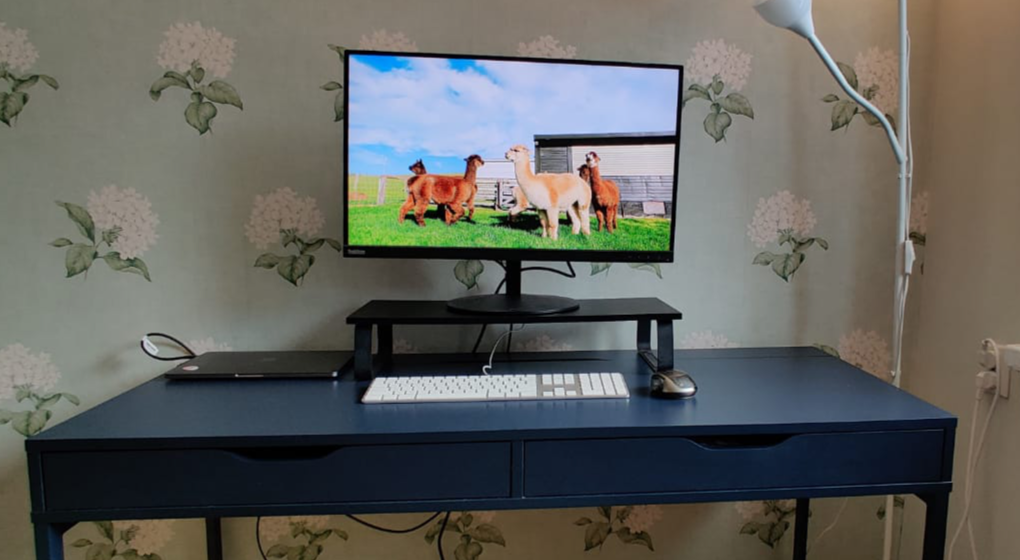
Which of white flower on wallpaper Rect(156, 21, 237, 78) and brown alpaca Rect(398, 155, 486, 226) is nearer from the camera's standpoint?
brown alpaca Rect(398, 155, 486, 226)

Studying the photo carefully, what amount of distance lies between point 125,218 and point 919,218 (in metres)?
1.86

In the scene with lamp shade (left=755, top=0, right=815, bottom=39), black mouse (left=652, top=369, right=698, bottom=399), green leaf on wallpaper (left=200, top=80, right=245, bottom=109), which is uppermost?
lamp shade (left=755, top=0, right=815, bottom=39)

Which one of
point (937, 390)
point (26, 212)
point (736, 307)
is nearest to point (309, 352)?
point (26, 212)

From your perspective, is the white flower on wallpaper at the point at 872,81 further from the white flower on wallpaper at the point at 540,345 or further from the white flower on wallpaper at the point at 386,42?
the white flower on wallpaper at the point at 386,42

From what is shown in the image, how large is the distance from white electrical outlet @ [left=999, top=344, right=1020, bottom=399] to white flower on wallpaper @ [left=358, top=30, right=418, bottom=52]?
1.38 metres

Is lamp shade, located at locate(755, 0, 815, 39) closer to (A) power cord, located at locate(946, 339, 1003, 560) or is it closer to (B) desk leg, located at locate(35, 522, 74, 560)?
(A) power cord, located at locate(946, 339, 1003, 560)

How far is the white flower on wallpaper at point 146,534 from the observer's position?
4.36 ft

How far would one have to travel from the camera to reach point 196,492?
80cm

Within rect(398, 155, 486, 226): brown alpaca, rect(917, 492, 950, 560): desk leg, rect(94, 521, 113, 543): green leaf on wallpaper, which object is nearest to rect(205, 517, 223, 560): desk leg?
rect(94, 521, 113, 543): green leaf on wallpaper

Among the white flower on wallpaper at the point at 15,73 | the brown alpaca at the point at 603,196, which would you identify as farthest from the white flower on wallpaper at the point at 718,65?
the white flower on wallpaper at the point at 15,73

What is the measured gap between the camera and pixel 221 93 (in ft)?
4.09

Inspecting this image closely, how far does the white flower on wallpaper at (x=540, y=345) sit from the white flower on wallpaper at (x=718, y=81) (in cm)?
62

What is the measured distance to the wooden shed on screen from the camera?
1114 millimetres

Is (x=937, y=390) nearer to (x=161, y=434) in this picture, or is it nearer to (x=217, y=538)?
(x=161, y=434)
